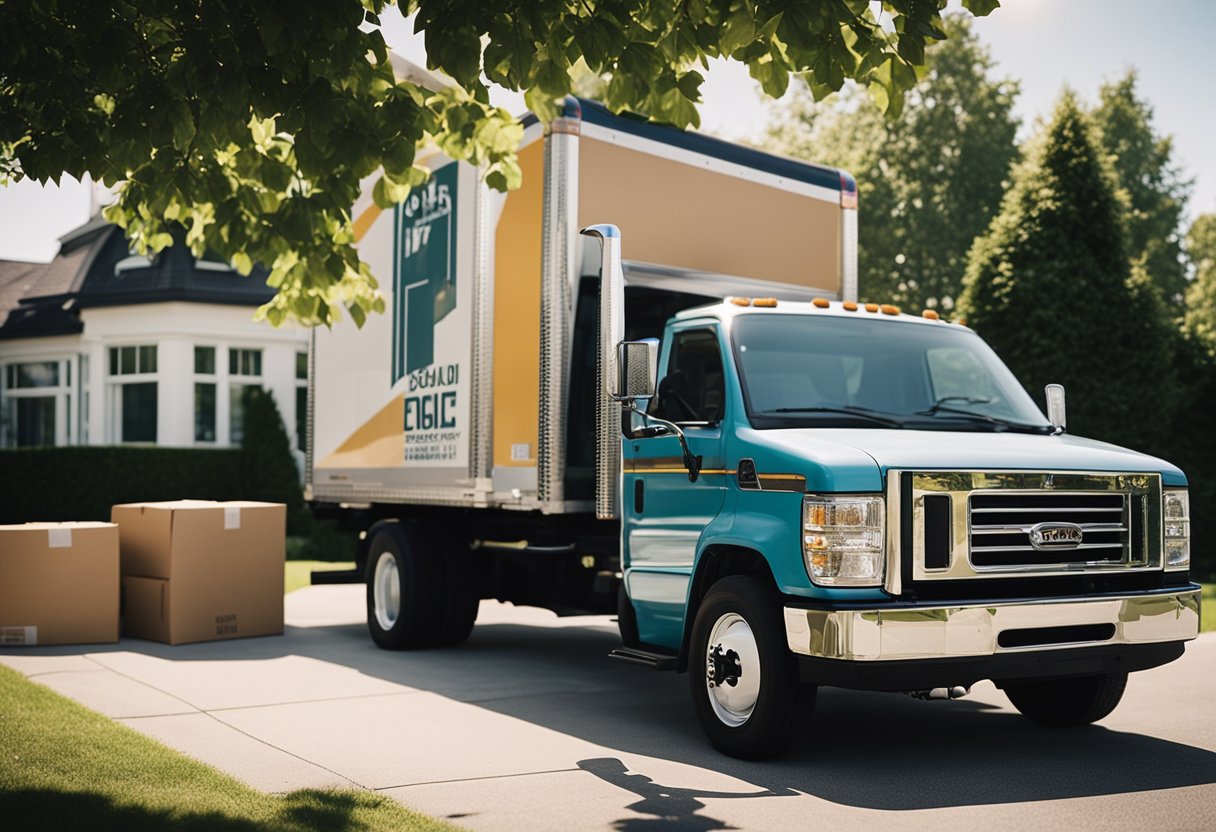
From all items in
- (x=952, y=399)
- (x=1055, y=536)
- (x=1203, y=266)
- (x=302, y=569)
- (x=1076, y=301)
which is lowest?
(x=302, y=569)

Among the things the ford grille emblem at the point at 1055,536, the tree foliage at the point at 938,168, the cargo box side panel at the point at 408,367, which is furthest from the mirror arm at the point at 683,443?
the tree foliage at the point at 938,168

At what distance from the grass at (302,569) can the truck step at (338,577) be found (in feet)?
12.0

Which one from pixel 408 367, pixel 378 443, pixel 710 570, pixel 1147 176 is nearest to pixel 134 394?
pixel 378 443

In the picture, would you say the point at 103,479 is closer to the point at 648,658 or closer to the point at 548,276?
the point at 548,276

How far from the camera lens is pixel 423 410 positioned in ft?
35.1

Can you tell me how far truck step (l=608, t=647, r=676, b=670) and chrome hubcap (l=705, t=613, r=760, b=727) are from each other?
15.4 inches

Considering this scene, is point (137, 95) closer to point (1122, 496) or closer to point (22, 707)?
point (22, 707)

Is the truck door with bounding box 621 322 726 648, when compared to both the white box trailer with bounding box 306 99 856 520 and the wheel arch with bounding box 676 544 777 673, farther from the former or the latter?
the white box trailer with bounding box 306 99 856 520

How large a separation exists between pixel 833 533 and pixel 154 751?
11.8 feet

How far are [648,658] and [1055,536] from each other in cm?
230

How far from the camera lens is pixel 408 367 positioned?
11.0 m

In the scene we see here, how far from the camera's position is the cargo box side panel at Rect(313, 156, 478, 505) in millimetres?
10195

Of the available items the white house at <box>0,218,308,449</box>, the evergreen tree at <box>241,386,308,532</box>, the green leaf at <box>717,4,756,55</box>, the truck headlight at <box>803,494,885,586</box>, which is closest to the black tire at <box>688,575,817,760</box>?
the truck headlight at <box>803,494,885,586</box>

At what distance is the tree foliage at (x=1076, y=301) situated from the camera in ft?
69.7
